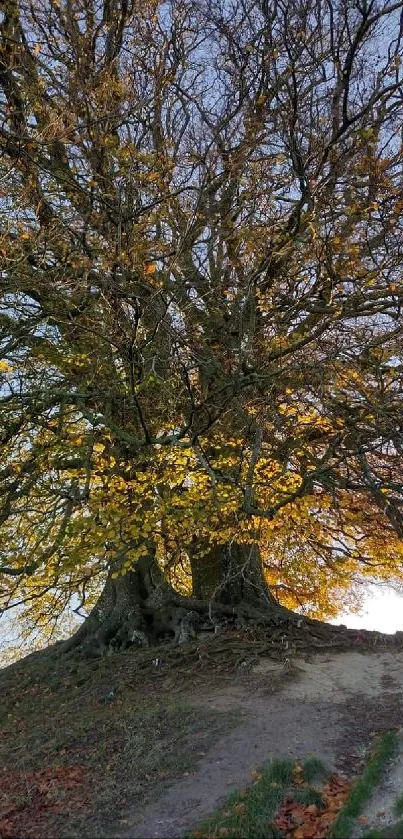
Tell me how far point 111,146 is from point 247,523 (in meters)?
7.84

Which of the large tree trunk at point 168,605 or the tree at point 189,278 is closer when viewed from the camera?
the tree at point 189,278

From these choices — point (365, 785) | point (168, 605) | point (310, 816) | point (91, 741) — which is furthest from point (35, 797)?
point (168, 605)

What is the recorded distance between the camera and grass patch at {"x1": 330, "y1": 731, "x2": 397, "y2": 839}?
267 inches

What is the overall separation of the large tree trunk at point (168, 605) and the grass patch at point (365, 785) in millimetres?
6016

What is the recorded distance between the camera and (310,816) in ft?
23.9

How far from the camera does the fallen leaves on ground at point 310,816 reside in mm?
6902

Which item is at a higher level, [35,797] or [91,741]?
[91,741]

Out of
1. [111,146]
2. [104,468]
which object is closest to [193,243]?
[111,146]

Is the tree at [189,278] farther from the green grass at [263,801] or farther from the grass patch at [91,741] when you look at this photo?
the green grass at [263,801]

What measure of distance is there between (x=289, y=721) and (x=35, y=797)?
4.07m

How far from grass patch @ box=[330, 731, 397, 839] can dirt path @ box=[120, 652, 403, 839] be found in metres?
0.35

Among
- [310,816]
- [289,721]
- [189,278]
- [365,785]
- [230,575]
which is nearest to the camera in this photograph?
[310,816]

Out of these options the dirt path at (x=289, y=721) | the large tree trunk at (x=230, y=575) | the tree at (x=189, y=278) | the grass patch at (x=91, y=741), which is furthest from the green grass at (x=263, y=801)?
the large tree trunk at (x=230, y=575)

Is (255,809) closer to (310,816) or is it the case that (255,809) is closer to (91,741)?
(310,816)
